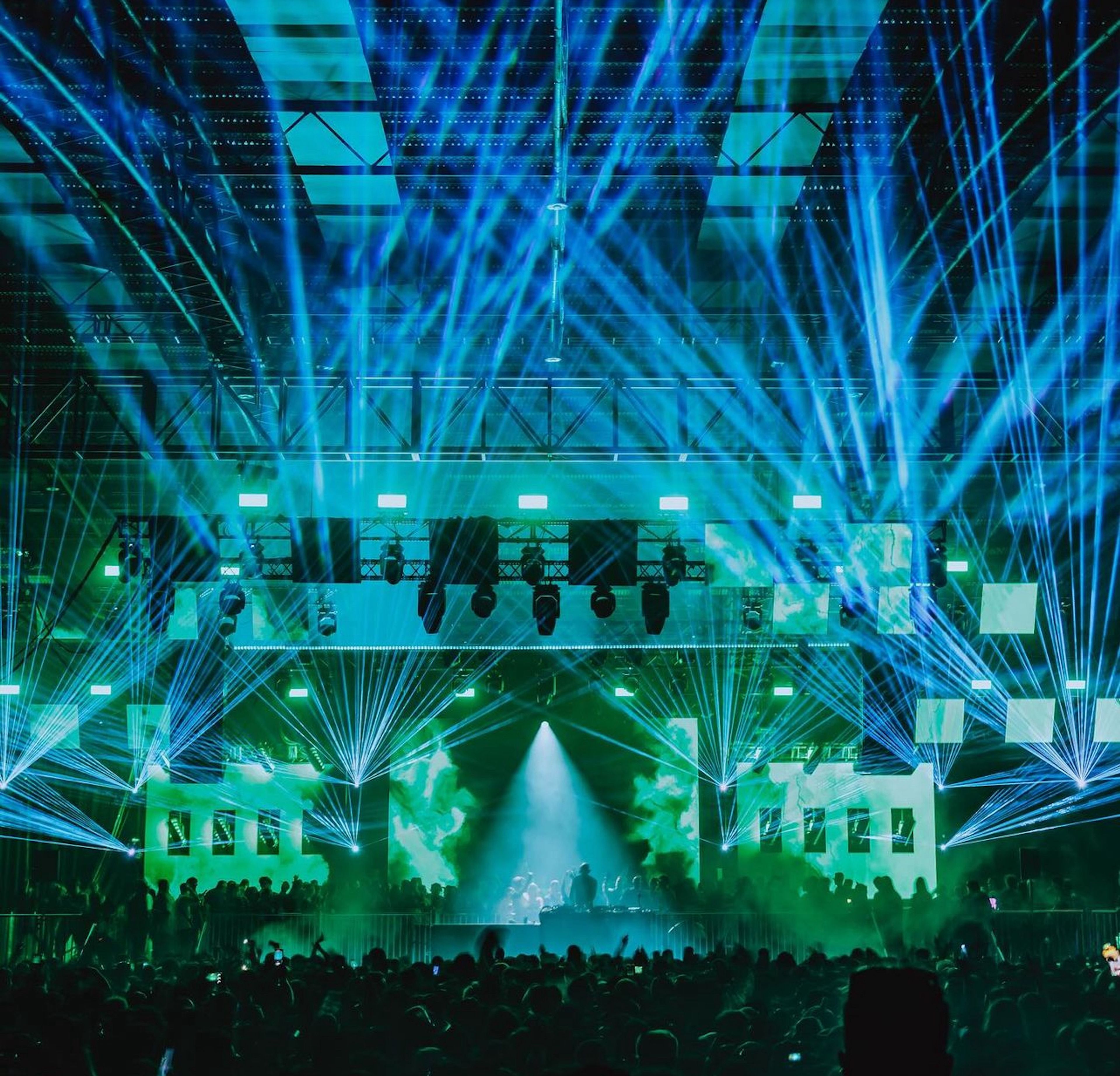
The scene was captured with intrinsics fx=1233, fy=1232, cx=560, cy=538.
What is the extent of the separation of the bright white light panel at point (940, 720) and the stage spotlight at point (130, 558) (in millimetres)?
13173

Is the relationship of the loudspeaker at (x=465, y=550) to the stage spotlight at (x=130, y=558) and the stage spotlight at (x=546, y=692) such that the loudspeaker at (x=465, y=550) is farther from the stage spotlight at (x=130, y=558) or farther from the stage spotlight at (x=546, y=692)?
the stage spotlight at (x=546, y=692)

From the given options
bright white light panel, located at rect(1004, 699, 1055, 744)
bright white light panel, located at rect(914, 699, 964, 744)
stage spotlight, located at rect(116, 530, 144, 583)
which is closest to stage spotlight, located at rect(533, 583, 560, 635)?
stage spotlight, located at rect(116, 530, 144, 583)

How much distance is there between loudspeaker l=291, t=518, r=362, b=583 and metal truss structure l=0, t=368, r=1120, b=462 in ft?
2.97

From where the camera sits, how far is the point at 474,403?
16.0 meters

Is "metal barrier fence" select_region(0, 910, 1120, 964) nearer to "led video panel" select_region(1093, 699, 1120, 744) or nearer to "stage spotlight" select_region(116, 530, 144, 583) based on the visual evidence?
"led video panel" select_region(1093, 699, 1120, 744)

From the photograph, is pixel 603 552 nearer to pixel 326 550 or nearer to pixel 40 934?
pixel 326 550

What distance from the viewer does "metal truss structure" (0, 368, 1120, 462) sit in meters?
13.5

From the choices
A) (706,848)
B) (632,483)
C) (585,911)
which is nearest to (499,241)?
(632,483)

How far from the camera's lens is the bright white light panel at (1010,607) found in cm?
1803

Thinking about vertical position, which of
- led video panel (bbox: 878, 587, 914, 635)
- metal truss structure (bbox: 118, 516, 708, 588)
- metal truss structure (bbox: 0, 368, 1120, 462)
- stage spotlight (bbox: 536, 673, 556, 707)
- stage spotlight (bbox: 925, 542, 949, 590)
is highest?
metal truss structure (bbox: 0, 368, 1120, 462)

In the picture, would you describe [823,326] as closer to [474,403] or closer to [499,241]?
[499,241]

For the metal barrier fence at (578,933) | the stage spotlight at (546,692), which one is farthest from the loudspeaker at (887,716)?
the stage spotlight at (546,692)

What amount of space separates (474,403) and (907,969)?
14256 millimetres

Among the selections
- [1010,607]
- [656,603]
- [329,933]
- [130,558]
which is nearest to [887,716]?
[1010,607]
